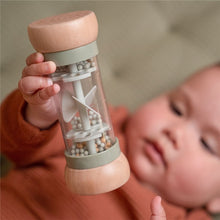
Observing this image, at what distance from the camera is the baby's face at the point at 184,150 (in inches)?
35.1

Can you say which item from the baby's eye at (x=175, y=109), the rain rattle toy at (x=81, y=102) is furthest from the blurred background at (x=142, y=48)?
the rain rattle toy at (x=81, y=102)

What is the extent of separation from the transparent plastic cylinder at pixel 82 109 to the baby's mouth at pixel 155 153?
27cm

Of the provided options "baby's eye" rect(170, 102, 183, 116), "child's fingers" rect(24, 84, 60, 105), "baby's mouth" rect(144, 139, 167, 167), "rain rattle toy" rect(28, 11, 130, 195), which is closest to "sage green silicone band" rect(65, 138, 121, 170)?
"rain rattle toy" rect(28, 11, 130, 195)

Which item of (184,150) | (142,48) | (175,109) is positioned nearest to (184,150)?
(184,150)

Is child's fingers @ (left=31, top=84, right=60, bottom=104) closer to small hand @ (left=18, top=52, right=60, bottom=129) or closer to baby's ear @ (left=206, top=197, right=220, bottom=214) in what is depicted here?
small hand @ (left=18, top=52, right=60, bottom=129)

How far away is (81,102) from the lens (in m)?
0.58

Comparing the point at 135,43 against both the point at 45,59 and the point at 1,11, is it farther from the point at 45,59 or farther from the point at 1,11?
the point at 45,59

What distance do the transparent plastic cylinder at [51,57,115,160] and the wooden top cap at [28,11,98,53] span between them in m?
0.04

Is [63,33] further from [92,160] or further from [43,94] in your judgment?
[92,160]

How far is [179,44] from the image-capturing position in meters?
1.22

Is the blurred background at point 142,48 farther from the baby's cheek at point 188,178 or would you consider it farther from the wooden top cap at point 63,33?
the wooden top cap at point 63,33

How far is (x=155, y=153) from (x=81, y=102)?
14.6 inches

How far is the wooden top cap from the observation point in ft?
1.75

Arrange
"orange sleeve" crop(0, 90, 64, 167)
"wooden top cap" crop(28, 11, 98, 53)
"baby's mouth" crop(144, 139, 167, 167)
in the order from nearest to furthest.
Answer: "wooden top cap" crop(28, 11, 98, 53) < "orange sleeve" crop(0, 90, 64, 167) < "baby's mouth" crop(144, 139, 167, 167)
